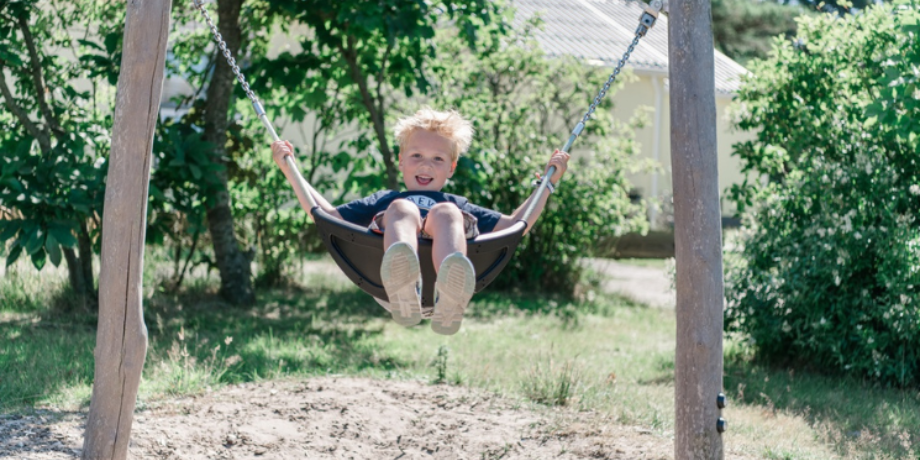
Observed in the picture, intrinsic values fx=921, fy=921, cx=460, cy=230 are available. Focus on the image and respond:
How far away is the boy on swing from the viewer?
11.1 feet

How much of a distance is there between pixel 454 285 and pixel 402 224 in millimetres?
371

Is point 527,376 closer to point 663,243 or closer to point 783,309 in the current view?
point 783,309

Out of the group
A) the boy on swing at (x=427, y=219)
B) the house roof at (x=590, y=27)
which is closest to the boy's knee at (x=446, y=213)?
the boy on swing at (x=427, y=219)

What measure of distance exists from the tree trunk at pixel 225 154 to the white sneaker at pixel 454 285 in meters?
3.98

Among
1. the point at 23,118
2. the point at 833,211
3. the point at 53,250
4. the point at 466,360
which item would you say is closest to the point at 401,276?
the point at 466,360

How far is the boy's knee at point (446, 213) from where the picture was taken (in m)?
3.68

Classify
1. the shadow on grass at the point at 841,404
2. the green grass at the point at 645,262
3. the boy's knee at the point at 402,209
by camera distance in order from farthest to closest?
the green grass at the point at 645,262 < the shadow on grass at the point at 841,404 < the boy's knee at the point at 402,209

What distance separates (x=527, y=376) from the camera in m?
5.57

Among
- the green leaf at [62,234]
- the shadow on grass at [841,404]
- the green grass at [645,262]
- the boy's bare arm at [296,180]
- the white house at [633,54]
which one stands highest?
the white house at [633,54]

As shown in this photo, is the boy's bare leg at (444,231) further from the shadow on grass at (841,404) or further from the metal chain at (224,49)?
the shadow on grass at (841,404)

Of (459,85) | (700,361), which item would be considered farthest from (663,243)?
(700,361)

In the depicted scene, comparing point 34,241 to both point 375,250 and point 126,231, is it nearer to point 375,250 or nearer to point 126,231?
point 126,231

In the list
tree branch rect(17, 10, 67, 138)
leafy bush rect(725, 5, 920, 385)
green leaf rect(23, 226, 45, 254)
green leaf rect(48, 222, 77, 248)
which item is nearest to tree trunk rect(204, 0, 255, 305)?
tree branch rect(17, 10, 67, 138)

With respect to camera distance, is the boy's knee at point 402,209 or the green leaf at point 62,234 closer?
the boy's knee at point 402,209
